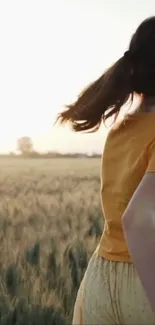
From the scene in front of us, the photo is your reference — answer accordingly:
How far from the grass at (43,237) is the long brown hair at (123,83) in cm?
74

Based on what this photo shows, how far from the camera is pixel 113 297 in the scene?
80cm

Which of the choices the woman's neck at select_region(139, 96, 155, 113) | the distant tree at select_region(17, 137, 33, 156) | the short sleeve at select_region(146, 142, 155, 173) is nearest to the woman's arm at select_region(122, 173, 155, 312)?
the short sleeve at select_region(146, 142, 155, 173)

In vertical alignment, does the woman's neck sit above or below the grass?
above

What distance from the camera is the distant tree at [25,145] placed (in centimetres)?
253

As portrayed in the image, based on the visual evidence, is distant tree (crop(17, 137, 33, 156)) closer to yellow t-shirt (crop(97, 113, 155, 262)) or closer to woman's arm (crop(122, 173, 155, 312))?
yellow t-shirt (crop(97, 113, 155, 262))

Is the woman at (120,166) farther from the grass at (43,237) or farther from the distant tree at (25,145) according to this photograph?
the distant tree at (25,145)

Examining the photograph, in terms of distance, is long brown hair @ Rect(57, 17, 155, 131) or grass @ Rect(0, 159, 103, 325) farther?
grass @ Rect(0, 159, 103, 325)

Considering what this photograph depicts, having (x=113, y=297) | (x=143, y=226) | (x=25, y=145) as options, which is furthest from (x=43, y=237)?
(x=143, y=226)

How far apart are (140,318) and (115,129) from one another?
0.73 feet

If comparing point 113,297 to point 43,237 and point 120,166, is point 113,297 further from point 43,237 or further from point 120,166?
point 43,237

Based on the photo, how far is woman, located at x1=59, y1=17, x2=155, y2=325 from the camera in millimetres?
782

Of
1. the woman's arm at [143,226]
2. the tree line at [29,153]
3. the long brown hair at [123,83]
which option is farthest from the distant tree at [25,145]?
the woman's arm at [143,226]

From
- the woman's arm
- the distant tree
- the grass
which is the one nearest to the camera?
the woman's arm

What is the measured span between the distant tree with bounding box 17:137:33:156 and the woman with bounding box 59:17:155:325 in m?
1.70
